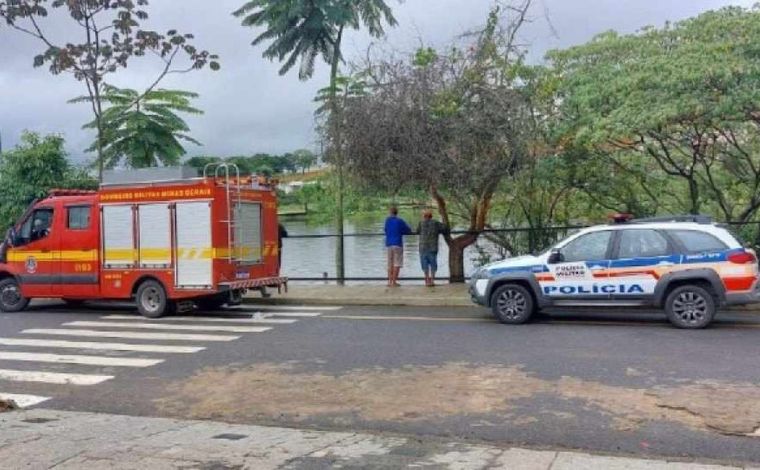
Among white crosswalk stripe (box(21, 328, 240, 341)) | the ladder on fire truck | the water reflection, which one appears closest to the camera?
white crosswalk stripe (box(21, 328, 240, 341))

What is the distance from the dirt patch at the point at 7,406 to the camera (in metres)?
7.96

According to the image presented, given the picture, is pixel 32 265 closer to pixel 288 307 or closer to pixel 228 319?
pixel 228 319

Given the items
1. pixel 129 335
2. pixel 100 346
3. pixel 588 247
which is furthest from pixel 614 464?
pixel 129 335

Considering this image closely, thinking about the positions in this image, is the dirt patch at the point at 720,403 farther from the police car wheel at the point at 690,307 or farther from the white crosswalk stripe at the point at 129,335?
the white crosswalk stripe at the point at 129,335

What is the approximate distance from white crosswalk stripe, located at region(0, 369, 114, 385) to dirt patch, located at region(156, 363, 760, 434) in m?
1.21

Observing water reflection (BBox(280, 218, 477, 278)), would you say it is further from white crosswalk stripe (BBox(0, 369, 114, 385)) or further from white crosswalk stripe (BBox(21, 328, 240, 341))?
white crosswalk stripe (BBox(0, 369, 114, 385))

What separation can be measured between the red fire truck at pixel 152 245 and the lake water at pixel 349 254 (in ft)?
14.5

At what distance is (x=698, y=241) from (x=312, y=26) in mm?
11467

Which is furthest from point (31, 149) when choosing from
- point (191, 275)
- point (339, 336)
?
point (339, 336)

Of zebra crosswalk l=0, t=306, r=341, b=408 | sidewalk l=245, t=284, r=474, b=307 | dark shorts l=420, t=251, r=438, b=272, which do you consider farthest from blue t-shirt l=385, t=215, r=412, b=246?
zebra crosswalk l=0, t=306, r=341, b=408

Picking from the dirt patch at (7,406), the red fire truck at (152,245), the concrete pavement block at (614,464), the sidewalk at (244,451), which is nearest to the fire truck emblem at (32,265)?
the red fire truck at (152,245)

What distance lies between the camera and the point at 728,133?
56.3 ft

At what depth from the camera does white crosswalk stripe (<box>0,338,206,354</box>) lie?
11.6 meters

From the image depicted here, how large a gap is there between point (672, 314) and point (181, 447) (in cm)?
831
